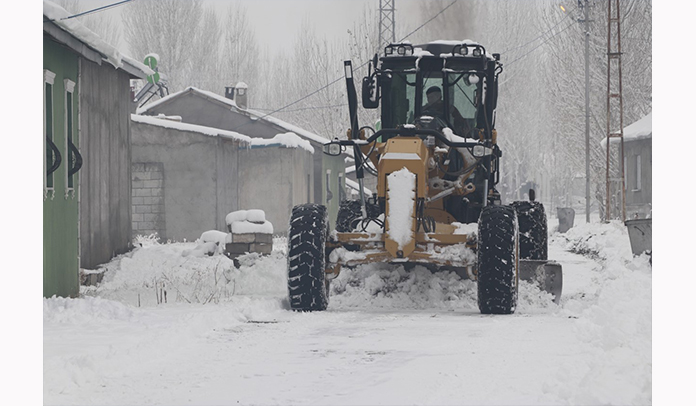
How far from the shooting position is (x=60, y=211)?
34.2 ft

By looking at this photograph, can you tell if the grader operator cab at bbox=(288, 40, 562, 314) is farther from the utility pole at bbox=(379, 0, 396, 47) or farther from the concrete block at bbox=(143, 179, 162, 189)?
the concrete block at bbox=(143, 179, 162, 189)

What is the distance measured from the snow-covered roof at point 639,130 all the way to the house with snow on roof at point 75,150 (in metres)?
5.56

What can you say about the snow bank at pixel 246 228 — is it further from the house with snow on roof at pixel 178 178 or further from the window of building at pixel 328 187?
the window of building at pixel 328 187

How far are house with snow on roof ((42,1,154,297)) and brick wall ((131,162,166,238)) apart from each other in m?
8.67

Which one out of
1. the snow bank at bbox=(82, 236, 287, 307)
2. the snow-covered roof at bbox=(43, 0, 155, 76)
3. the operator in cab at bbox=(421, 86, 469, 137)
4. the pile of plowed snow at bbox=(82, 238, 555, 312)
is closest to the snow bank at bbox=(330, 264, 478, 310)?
the pile of plowed snow at bbox=(82, 238, 555, 312)

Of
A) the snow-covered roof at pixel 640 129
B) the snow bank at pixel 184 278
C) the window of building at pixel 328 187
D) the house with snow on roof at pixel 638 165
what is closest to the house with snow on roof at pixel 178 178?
the window of building at pixel 328 187

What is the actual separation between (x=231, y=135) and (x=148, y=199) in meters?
2.79

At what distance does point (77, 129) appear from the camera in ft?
36.5

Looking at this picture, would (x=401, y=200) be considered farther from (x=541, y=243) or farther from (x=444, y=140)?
(x=541, y=243)

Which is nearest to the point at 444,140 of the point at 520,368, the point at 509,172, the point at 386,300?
the point at 386,300

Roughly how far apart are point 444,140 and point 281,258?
4.93 meters

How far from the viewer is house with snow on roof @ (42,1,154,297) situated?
9979 millimetres

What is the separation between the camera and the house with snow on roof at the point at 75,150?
998 centimetres

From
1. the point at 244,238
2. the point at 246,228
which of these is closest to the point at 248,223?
the point at 246,228
